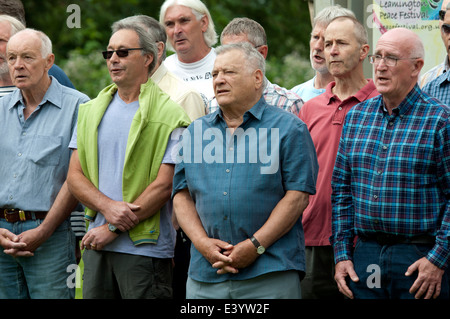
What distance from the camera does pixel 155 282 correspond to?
187 inches

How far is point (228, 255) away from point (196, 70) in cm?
216

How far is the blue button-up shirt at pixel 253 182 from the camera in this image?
4363mm

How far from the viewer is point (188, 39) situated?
20.0 feet

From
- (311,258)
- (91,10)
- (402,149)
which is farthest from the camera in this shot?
(91,10)

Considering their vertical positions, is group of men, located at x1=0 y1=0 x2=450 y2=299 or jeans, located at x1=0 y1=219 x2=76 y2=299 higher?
group of men, located at x1=0 y1=0 x2=450 y2=299

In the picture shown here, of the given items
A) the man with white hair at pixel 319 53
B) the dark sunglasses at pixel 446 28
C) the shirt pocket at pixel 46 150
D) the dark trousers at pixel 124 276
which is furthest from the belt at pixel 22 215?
the dark sunglasses at pixel 446 28

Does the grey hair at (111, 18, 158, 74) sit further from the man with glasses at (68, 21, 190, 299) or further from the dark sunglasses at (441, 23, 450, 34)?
the dark sunglasses at (441, 23, 450, 34)

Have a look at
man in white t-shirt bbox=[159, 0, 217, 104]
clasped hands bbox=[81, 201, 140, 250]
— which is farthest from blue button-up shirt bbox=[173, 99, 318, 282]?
man in white t-shirt bbox=[159, 0, 217, 104]

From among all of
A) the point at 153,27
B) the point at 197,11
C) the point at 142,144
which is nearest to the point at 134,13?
the point at 197,11

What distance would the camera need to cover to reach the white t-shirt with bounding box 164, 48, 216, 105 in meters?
5.94
